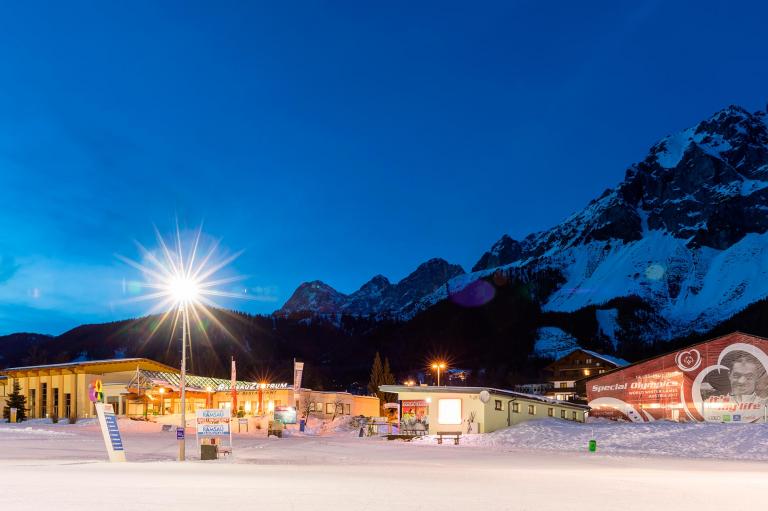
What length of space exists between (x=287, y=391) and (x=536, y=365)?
429 feet

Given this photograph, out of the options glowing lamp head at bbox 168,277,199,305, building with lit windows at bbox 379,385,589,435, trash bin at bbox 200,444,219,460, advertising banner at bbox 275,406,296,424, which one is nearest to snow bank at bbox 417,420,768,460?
building with lit windows at bbox 379,385,589,435

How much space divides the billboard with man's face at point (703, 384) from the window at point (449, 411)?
1176cm

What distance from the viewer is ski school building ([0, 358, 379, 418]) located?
6881cm

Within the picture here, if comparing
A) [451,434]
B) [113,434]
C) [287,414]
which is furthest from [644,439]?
[287,414]

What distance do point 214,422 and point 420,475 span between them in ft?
36.5

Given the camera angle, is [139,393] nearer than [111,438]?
No

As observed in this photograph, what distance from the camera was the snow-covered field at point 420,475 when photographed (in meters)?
13.2

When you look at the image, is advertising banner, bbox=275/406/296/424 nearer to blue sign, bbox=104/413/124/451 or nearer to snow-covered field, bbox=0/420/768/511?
snow-covered field, bbox=0/420/768/511

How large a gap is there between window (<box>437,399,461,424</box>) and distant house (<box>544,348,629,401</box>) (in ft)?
166

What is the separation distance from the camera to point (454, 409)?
1934 inches

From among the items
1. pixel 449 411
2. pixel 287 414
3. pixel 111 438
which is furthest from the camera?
pixel 287 414

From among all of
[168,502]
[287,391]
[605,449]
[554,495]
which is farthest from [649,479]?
[287,391]

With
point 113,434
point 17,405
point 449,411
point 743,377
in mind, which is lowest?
point 17,405

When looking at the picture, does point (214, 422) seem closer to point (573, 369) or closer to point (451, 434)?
point (451, 434)
